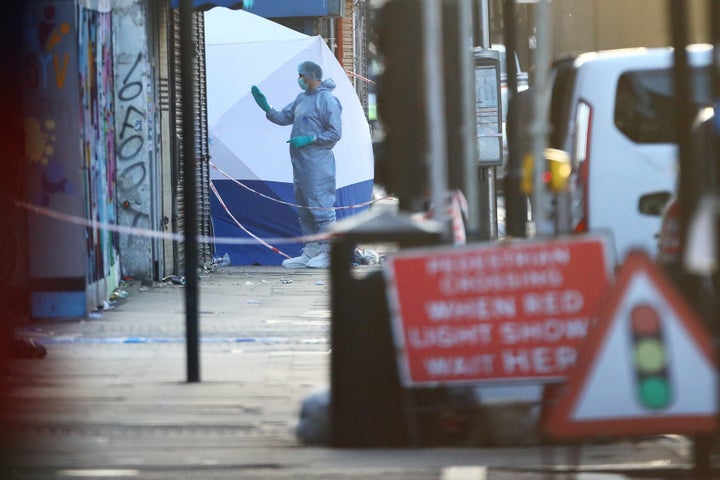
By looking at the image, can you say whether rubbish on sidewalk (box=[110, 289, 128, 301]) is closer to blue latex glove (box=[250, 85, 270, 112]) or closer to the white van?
blue latex glove (box=[250, 85, 270, 112])

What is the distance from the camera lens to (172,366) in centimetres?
1022

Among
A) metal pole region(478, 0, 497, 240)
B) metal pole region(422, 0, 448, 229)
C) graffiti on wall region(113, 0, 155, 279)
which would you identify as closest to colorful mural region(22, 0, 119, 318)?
graffiti on wall region(113, 0, 155, 279)

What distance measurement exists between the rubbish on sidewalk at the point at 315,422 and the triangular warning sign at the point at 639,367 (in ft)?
6.75

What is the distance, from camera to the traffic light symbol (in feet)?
18.5

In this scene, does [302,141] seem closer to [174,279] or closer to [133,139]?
[174,279]

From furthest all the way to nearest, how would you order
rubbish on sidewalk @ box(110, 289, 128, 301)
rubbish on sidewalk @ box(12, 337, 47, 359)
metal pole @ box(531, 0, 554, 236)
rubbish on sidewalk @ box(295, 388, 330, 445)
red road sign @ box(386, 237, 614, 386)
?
1. rubbish on sidewalk @ box(110, 289, 128, 301)
2. rubbish on sidewalk @ box(12, 337, 47, 359)
3. rubbish on sidewalk @ box(295, 388, 330, 445)
4. metal pole @ box(531, 0, 554, 236)
5. red road sign @ box(386, 237, 614, 386)

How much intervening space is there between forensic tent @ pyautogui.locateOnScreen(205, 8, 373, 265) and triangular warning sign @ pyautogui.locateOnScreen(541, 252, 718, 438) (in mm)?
13850

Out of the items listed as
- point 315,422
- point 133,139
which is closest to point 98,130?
point 133,139

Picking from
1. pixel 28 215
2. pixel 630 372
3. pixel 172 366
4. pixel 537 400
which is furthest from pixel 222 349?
pixel 630 372

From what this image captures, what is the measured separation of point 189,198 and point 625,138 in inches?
145

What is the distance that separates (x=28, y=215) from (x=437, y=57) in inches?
243

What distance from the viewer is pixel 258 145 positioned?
19812 mm

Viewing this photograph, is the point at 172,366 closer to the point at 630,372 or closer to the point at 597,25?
the point at 630,372

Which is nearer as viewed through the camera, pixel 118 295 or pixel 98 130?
pixel 98 130
